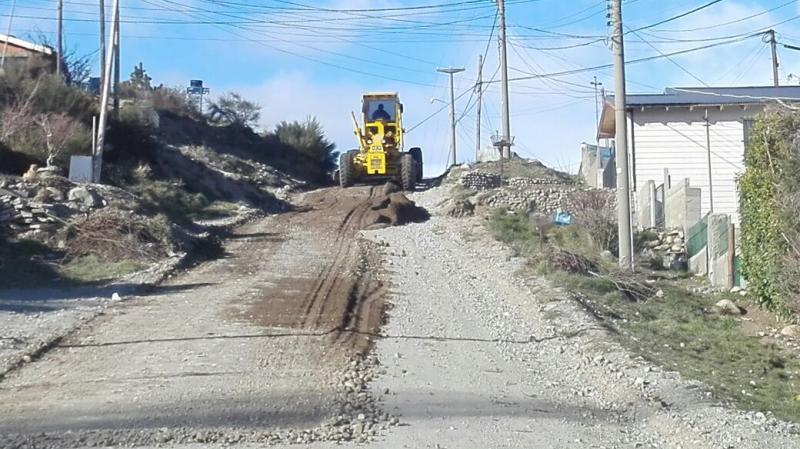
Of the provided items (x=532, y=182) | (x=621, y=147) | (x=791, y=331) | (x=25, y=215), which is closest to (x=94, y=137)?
(x=25, y=215)

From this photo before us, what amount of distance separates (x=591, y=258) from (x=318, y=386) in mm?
14790

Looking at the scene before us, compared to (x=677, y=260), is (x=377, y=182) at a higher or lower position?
higher

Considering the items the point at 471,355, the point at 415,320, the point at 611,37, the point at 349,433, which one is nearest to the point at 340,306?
the point at 415,320

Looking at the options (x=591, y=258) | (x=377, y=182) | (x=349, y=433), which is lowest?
(x=349, y=433)

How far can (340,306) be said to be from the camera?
61.3 ft

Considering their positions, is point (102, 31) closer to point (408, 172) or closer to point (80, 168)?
point (80, 168)

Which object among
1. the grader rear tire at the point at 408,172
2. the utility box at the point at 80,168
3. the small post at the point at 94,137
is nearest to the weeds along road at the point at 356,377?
the utility box at the point at 80,168

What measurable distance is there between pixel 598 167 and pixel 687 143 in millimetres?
5362

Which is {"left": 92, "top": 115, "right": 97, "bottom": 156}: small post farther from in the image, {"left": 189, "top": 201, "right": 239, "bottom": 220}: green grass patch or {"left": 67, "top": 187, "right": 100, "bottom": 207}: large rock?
{"left": 67, "top": 187, "right": 100, "bottom": 207}: large rock

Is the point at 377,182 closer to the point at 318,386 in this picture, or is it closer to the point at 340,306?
the point at 340,306

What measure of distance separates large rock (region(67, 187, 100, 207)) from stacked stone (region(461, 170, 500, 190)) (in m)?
16.8

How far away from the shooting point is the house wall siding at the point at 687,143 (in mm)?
38312

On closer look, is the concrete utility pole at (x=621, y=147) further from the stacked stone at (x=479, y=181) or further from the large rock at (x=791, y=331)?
the stacked stone at (x=479, y=181)

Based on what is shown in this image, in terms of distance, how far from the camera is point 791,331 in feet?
59.1
